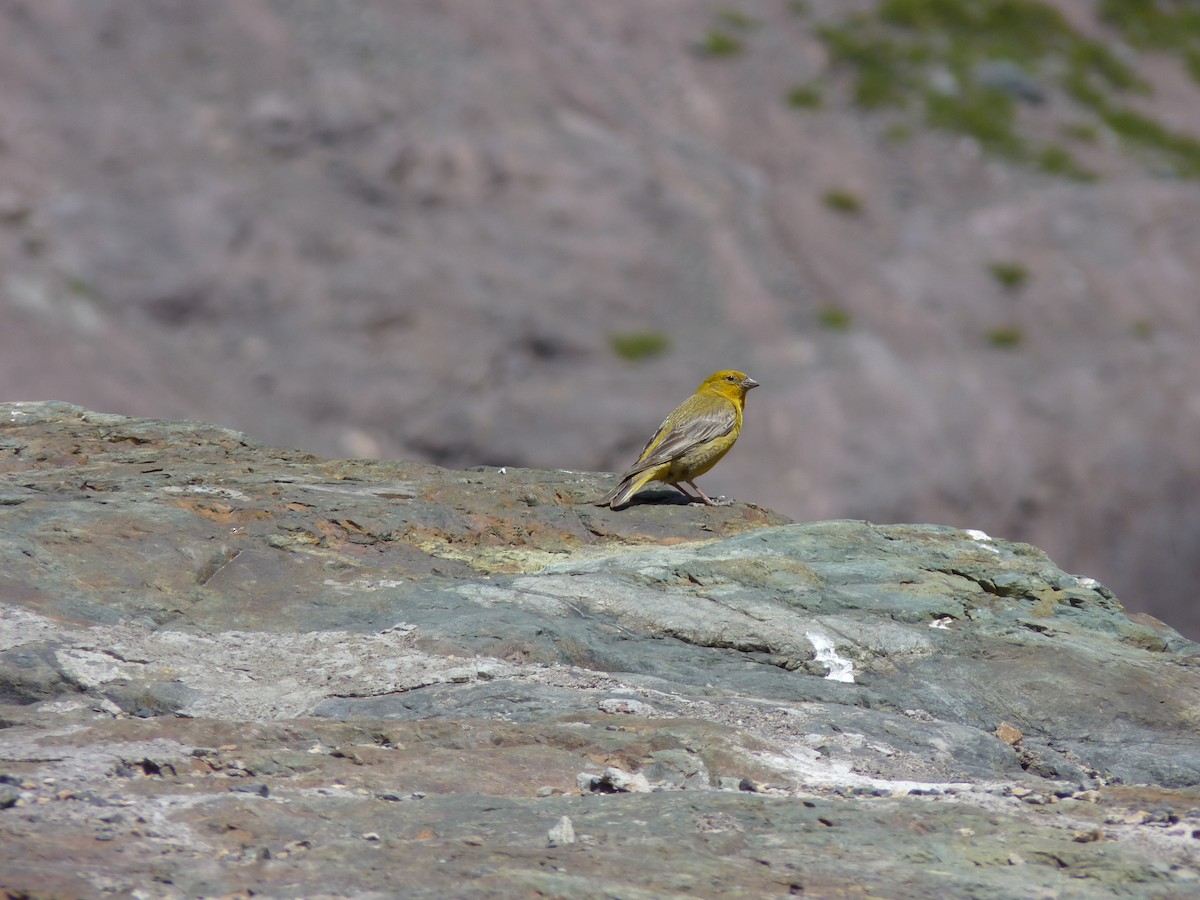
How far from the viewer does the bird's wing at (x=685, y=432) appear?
977cm

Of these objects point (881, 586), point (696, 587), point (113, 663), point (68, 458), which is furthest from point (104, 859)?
point (68, 458)

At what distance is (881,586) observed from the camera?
752 centimetres

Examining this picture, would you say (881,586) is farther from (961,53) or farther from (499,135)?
(961,53)

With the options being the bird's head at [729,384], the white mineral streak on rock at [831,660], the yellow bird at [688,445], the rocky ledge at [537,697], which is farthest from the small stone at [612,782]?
the bird's head at [729,384]

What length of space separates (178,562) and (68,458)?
219 cm

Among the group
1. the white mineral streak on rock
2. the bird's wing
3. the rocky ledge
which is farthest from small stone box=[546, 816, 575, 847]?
the bird's wing

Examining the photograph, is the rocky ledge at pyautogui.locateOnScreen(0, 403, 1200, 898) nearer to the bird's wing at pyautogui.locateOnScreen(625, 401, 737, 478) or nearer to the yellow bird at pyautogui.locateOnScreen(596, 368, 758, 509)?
the yellow bird at pyautogui.locateOnScreen(596, 368, 758, 509)

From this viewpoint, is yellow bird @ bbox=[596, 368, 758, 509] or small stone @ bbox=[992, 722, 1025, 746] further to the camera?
yellow bird @ bbox=[596, 368, 758, 509]

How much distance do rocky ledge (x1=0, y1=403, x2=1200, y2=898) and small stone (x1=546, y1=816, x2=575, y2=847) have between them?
1.9 inches

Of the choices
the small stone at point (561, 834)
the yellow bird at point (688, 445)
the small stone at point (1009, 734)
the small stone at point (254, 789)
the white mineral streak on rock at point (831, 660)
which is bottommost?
the small stone at point (561, 834)

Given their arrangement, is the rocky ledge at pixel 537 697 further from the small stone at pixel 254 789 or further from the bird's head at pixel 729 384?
the bird's head at pixel 729 384

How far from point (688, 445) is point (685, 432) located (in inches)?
5.2

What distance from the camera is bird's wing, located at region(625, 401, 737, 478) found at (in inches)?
384

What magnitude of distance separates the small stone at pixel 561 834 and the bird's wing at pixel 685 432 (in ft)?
16.1
